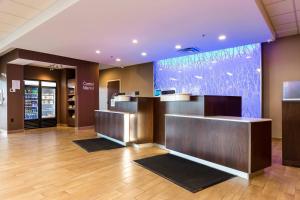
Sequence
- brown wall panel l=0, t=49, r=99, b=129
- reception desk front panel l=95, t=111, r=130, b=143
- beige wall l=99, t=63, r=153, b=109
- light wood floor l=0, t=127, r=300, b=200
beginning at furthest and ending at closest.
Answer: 1. beige wall l=99, t=63, r=153, b=109
2. brown wall panel l=0, t=49, r=99, b=129
3. reception desk front panel l=95, t=111, r=130, b=143
4. light wood floor l=0, t=127, r=300, b=200

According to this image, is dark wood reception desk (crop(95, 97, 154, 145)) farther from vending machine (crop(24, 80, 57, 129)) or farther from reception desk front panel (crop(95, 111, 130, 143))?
vending machine (crop(24, 80, 57, 129))

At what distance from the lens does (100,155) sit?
469 centimetres

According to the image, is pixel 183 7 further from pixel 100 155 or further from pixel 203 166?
pixel 100 155

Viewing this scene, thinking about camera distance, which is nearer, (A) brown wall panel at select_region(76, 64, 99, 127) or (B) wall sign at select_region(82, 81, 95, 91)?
(A) brown wall panel at select_region(76, 64, 99, 127)

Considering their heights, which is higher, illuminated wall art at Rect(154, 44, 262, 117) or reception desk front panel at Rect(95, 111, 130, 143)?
illuminated wall art at Rect(154, 44, 262, 117)

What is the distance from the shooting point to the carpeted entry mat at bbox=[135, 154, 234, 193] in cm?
307

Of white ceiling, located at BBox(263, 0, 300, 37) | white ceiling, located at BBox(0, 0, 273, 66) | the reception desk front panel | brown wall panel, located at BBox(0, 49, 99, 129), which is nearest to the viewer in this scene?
white ceiling, located at BBox(0, 0, 273, 66)

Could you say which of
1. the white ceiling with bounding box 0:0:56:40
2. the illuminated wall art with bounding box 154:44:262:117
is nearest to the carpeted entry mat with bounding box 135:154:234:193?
the illuminated wall art with bounding box 154:44:262:117

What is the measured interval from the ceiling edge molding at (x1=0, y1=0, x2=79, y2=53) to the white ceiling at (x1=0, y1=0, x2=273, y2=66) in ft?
0.21

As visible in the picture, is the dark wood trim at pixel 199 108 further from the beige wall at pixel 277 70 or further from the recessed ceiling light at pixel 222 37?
the beige wall at pixel 277 70

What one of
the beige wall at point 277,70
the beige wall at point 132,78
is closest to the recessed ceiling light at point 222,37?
the beige wall at point 277,70

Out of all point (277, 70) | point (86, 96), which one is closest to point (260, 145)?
point (277, 70)

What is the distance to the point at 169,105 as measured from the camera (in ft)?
16.6

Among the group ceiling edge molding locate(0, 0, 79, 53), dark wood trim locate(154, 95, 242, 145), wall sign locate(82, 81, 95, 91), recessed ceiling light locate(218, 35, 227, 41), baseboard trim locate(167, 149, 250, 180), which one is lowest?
baseboard trim locate(167, 149, 250, 180)
